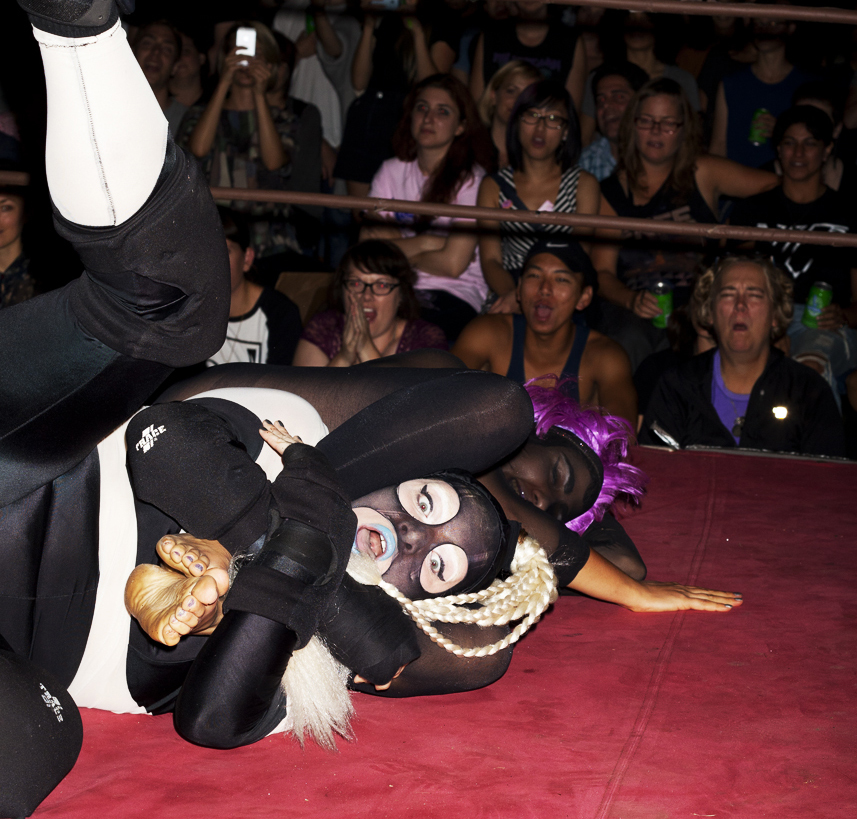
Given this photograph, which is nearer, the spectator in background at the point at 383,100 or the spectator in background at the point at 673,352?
the spectator in background at the point at 673,352

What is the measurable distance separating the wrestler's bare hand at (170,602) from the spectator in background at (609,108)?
235cm

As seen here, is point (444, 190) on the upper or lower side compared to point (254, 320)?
upper

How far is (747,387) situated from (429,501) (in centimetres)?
138

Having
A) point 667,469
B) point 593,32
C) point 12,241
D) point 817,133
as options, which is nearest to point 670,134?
point 817,133

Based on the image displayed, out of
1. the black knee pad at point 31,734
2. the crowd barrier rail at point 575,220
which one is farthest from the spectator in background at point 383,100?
the black knee pad at point 31,734

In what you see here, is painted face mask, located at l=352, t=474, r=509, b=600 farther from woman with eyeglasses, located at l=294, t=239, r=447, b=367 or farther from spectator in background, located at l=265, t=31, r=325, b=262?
spectator in background, located at l=265, t=31, r=325, b=262

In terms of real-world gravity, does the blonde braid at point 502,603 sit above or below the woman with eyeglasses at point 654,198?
below

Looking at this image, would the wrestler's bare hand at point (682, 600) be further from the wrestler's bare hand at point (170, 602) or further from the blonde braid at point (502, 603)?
the wrestler's bare hand at point (170, 602)

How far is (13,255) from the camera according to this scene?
2.70 meters

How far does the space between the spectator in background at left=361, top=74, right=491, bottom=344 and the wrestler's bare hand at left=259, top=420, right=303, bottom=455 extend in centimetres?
157

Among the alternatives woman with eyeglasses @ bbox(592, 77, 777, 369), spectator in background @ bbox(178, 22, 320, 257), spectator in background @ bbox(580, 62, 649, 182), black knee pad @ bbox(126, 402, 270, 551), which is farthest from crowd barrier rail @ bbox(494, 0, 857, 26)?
spectator in background @ bbox(178, 22, 320, 257)

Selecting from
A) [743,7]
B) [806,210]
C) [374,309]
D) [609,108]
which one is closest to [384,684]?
[743,7]

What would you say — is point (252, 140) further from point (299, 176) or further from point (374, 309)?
point (374, 309)

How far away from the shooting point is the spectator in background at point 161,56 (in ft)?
10.8
